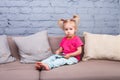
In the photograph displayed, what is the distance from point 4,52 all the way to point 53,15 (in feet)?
3.01

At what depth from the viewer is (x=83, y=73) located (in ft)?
6.66

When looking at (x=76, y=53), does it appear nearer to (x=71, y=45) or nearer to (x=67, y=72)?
(x=71, y=45)

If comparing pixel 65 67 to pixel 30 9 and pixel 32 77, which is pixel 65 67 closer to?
pixel 32 77

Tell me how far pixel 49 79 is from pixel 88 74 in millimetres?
352

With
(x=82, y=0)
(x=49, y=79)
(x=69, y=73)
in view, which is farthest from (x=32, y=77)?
(x=82, y=0)

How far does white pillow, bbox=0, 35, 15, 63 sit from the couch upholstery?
0.07 m

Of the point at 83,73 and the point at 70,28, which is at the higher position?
the point at 70,28

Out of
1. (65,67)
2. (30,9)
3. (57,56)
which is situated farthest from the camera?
(30,9)

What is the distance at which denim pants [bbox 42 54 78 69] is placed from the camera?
2.19 metres

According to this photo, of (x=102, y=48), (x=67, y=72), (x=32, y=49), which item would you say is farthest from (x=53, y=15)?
(x=67, y=72)

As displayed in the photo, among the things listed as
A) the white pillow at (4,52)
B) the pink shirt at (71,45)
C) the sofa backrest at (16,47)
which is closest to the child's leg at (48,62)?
the pink shirt at (71,45)

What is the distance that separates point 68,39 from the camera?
2480 millimetres

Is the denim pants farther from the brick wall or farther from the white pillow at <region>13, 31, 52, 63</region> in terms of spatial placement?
the brick wall

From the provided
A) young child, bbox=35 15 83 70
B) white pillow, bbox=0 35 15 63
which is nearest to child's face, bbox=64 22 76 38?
young child, bbox=35 15 83 70
